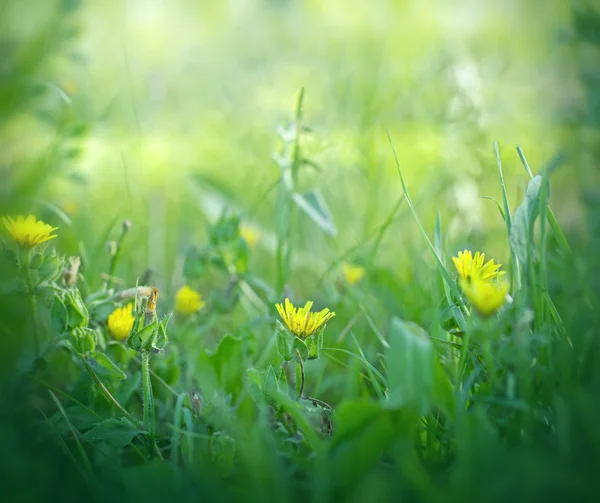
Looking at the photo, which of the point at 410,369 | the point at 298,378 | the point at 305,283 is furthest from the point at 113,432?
the point at 305,283

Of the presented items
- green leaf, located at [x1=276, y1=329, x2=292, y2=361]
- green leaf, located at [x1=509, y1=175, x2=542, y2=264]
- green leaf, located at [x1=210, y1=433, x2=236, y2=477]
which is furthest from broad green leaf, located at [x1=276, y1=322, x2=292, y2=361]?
green leaf, located at [x1=509, y1=175, x2=542, y2=264]

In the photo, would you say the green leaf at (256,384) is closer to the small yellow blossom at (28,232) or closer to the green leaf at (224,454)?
the green leaf at (224,454)

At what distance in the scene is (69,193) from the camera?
6.35ft

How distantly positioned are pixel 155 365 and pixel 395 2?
224cm

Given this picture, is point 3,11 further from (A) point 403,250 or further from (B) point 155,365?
(A) point 403,250

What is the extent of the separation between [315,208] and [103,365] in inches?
22.8

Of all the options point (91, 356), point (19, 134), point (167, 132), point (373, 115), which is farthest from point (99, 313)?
point (167, 132)

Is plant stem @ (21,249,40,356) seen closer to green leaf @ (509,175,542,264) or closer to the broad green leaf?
the broad green leaf

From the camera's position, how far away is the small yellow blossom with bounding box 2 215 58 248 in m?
0.88

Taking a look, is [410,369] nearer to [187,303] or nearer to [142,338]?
[142,338]

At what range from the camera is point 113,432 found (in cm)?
81

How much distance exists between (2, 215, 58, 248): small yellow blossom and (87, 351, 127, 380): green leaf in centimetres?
20

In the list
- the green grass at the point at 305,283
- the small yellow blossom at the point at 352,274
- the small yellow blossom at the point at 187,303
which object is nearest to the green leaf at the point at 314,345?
the green grass at the point at 305,283

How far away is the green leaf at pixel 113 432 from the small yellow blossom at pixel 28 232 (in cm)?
30
